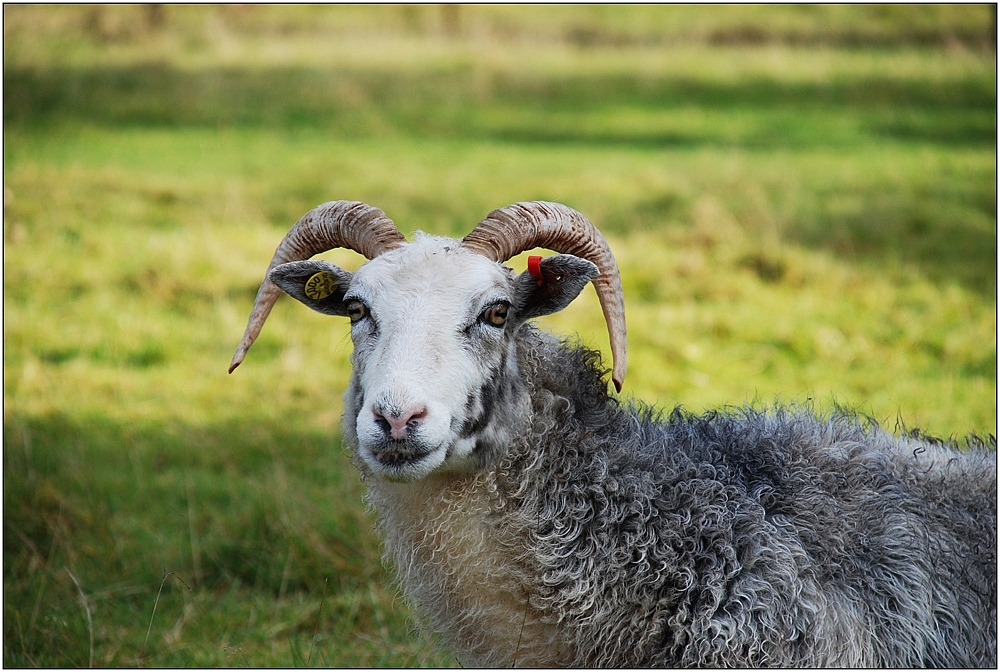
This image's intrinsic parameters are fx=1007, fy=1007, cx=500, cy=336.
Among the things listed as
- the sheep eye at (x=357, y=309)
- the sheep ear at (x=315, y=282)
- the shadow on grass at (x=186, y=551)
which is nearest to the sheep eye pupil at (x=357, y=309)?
the sheep eye at (x=357, y=309)

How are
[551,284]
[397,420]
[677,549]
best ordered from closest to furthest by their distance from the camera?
[397,420] → [677,549] → [551,284]

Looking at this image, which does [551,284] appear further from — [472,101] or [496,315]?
[472,101]

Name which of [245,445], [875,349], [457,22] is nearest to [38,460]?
[245,445]

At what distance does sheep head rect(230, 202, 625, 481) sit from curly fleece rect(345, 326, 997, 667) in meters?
0.26

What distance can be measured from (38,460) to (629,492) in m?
5.96

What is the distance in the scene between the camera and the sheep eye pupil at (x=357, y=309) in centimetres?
479

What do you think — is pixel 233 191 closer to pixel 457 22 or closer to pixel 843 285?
pixel 843 285

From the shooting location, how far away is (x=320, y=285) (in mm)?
5109

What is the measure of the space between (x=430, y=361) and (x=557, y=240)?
1.12m

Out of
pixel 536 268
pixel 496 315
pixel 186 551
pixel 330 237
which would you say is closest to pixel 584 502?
pixel 496 315

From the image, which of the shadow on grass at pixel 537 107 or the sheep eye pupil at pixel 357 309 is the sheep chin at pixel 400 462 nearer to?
the sheep eye pupil at pixel 357 309

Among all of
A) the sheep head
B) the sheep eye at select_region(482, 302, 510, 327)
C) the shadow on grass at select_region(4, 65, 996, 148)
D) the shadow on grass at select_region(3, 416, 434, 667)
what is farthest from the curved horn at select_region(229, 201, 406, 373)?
the shadow on grass at select_region(4, 65, 996, 148)

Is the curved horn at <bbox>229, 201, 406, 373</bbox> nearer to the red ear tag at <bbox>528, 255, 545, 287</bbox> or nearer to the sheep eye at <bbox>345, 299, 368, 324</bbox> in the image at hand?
the sheep eye at <bbox>345, 299, 368, 324</bbox>

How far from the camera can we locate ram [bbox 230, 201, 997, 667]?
4.53m
